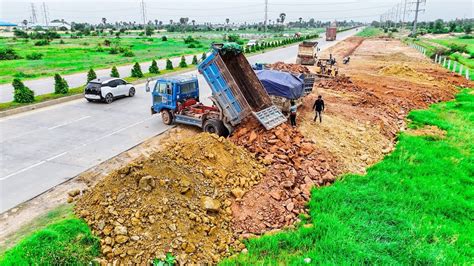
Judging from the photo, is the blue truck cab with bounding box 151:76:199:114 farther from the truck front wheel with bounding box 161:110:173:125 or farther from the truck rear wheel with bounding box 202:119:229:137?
the truck rear wheel with bounding box 202:119:229:137

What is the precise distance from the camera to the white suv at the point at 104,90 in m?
19.5

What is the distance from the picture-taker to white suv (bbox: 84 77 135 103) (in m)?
19.5

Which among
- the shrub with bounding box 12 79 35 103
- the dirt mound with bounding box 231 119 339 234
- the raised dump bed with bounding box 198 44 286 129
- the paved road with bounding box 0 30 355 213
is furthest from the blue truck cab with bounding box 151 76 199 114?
the shrub with bounding box 12 79 35 103

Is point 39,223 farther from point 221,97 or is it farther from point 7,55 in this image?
point 7,55

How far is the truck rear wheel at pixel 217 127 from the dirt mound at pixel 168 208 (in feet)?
12.0

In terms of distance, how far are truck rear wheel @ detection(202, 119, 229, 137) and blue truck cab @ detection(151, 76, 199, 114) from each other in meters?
2.29

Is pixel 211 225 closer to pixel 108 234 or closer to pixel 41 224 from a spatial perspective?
pixel 108 234

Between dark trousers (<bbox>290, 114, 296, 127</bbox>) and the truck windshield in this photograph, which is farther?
the truck windshield

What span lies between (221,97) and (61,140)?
658 cm

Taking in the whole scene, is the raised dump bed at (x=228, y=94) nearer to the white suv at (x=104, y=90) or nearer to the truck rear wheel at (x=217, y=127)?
the truck rear wheel at (x=217, y=127)

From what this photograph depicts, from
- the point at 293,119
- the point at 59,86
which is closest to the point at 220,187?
the point at 293,119

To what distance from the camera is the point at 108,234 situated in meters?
7.08

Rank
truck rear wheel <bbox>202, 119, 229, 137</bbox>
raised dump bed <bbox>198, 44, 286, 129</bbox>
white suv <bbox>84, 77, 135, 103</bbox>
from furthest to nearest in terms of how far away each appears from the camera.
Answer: white suv <bbox>84, 77, 135, 103</bbox> < truck rear wheel <bbox>202, 119, 229, 137</bbox> < raised dump bed <bbox>198, 44, 286, 129</bbox>

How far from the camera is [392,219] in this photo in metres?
8.20
